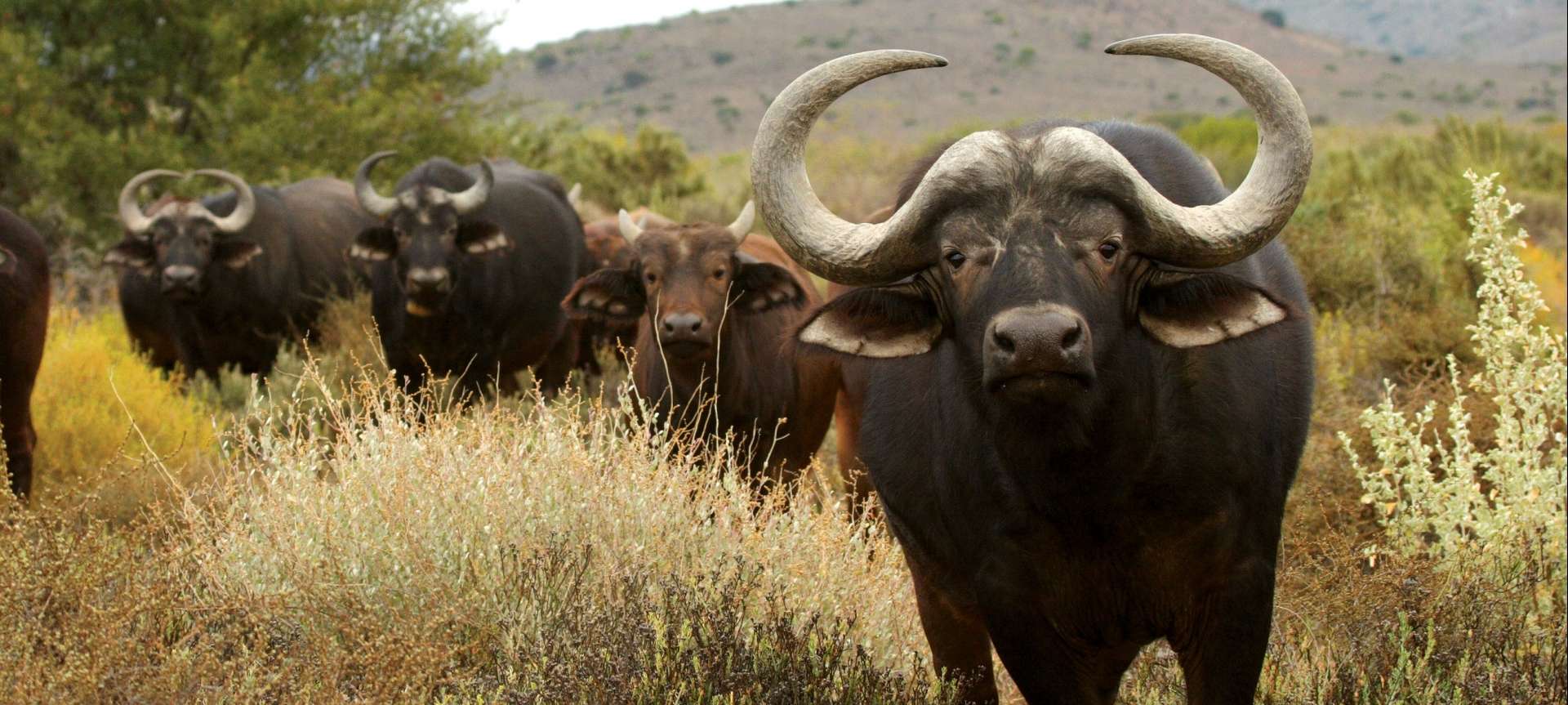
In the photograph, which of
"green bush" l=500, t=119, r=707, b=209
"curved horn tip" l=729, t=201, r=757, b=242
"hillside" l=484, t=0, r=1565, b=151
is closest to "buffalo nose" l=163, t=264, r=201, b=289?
"curved horn tip" l=729, t=201, r=757, b=242

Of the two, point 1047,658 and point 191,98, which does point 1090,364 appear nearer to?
point 1047,658

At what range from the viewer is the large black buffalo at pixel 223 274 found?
1133 cm

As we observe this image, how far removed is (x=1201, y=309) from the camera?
145 inches

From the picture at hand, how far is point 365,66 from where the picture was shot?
679 inches

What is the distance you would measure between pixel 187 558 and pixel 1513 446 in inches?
185

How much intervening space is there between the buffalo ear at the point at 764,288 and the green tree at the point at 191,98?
9.48 m

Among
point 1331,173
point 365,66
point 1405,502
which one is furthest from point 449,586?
point 1331,173

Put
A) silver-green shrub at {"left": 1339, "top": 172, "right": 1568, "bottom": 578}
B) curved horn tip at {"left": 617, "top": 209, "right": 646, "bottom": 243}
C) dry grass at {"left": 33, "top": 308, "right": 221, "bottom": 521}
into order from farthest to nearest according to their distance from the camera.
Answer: curved horn tip at {"left": 617, "top": 209, "right": 646, "bottom": 243} → dry grass at {"left": 33, "top": 308, "right": 221, "bottom": 521} → silver-green shrub at {"left": 1339, "top": 172, "right": 1568, "bottom": 578}

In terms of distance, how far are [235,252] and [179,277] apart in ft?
2.12

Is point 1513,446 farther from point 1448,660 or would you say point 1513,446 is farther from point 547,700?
point 547,700

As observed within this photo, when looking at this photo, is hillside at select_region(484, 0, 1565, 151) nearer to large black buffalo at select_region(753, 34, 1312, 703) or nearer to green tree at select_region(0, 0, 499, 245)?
green tree at select_region(0, 0, 499, 245)

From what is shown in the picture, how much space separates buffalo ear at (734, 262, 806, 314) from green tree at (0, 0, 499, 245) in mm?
9480

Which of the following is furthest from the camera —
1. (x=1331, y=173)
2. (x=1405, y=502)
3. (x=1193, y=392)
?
(x=1331, y=173)

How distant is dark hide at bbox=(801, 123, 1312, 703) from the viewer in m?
3.58
